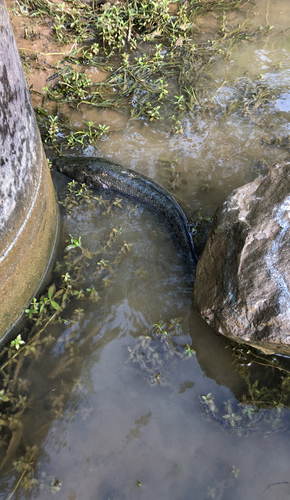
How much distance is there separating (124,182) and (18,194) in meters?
1.92

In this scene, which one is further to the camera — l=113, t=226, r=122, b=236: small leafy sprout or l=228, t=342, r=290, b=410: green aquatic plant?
l=113, t=226, r=122, b=236: small leafy sprout

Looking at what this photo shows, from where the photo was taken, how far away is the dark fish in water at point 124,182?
3.73m

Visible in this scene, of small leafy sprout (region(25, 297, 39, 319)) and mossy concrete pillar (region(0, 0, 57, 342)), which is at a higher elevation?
mossy concrete pillar (region(0, 0, 57, 342))

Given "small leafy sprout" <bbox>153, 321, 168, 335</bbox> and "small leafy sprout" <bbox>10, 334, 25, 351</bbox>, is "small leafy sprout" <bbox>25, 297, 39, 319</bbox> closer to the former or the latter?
"small leafy sprout" <bbox>10, 334, 25, 351</bbox>

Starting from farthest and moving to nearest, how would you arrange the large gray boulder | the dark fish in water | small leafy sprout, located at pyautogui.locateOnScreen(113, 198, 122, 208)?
small leafy sprout, located at pyautogui.locateOnScreen(113, 198, 122, 208), the dark fish in water, the large gray boulder

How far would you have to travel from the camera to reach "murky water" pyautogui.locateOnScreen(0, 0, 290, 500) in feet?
7.48

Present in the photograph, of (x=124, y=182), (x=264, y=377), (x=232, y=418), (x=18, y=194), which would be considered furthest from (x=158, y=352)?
(x=124, y=182)

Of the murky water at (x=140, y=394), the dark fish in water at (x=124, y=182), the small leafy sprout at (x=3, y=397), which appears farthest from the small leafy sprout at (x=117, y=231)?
the small leafy sprout at (x=3, y=397)

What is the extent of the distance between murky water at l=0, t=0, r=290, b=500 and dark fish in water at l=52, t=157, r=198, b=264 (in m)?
0.15

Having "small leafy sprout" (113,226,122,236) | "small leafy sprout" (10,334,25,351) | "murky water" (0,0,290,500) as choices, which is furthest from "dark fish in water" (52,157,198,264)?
"small leafy sprout" (10,334,25,351)

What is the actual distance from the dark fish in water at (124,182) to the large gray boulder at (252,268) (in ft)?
3.02

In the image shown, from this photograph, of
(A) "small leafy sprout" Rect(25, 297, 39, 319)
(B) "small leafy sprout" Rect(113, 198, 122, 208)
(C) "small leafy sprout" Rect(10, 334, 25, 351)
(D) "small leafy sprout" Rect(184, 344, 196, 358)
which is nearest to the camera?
(C) "small leafy sprout" Rect(10, 334, 25, 351)

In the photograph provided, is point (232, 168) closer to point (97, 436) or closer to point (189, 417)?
point (189, 417)

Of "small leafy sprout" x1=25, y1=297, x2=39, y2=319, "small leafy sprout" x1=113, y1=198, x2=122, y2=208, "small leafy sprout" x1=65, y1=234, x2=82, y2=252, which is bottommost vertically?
"small leafy sprout" x1=25, y1=297, x2=39, y2=319
